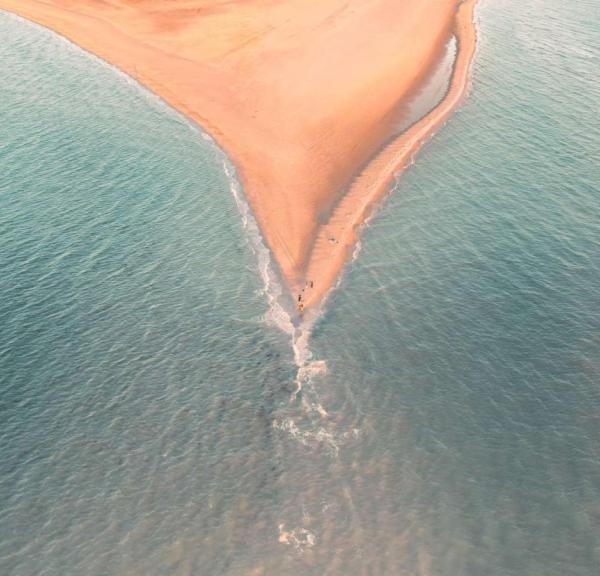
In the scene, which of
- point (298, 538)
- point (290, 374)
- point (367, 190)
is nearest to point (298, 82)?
point (367, 190)

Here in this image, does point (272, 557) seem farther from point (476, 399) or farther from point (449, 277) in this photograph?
point (449, 277)

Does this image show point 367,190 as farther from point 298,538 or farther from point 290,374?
point 298,538

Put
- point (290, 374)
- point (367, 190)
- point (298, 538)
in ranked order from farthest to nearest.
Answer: point (367, 190)
point (290, 374)
point (298, 538)

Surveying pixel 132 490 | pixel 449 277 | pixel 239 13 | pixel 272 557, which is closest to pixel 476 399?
pixel 449 277

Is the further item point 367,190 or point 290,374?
point 367,190

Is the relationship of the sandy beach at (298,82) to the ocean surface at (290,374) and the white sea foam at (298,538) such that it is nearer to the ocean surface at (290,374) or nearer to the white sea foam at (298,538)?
the ocean surface at (290,374)

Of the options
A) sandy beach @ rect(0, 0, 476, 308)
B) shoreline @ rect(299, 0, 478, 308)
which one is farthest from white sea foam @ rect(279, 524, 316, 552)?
sandy beach @ rect(0, 0, 476, 308)
